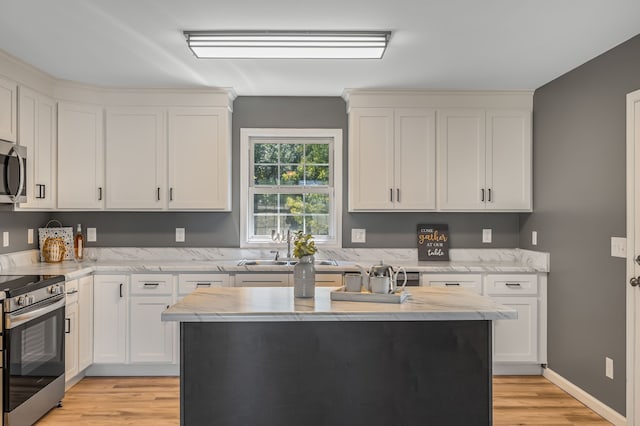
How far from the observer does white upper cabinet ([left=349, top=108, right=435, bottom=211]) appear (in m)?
4.50

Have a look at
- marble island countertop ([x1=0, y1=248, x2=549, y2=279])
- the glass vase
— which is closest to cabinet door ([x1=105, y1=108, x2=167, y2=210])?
marble island countertop ([x1=0, y1=248, x2=549, y2=279])

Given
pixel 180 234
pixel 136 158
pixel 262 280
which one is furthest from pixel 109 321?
pixel 136 158

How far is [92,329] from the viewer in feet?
13.6

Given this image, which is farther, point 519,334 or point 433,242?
point 433,242

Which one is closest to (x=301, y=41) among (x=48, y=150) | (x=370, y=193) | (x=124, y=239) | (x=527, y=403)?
(x=370, y=193)

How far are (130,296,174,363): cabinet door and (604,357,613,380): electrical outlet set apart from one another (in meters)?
3.23

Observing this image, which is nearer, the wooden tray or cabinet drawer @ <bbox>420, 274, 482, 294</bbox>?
the wooden tray

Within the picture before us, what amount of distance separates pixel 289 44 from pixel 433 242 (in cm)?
244

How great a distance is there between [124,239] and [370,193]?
2346mm

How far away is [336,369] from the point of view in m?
2.46

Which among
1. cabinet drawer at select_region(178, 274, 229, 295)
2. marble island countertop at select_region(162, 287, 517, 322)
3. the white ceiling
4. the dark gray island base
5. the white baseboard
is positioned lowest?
the white baseboard

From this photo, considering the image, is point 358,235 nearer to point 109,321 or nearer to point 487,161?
point 487,161

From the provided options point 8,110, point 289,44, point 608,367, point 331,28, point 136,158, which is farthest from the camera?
point 136,158

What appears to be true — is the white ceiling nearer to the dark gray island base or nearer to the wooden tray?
the wooden tray
